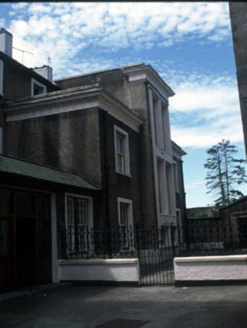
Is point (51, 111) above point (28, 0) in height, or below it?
above

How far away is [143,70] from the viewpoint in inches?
863

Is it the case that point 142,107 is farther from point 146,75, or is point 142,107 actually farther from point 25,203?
point 25,203

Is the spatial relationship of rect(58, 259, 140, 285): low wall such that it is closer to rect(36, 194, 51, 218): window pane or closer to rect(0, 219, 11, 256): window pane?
rect(36, 194, 51, 218): window pane

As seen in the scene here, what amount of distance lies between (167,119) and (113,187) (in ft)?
31.0

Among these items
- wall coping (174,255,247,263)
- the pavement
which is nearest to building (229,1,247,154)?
the pavement

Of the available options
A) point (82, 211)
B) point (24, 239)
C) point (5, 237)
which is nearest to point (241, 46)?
point (5, 237)

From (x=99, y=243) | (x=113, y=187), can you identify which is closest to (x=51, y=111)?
(x=113, y=187)

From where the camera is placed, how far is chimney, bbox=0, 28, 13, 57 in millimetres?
22438

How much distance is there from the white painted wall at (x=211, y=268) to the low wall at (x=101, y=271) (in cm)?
142

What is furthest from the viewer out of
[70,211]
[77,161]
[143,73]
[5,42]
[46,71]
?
[46,71]

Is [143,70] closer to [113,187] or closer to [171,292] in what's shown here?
[113,187]

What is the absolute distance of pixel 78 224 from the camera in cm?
1577

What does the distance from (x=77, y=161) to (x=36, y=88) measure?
660cm

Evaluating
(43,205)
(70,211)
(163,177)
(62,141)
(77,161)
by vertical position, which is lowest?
(70,211)
